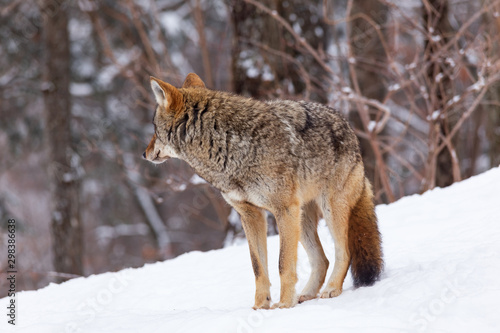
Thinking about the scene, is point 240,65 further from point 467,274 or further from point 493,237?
point 467,274

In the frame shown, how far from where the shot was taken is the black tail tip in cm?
472

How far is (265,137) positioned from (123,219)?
15695 millimetres

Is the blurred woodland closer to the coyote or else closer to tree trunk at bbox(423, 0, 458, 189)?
tree trunk at bbox(423, 0, 458, 189)

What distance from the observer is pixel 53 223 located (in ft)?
40.5

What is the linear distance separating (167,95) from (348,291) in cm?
225

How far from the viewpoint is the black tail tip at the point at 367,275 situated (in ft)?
15.5

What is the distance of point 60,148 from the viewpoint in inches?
496

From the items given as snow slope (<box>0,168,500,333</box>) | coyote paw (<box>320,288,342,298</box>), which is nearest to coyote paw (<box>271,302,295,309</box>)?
snow slope (<box>0,168,500,333</box>)

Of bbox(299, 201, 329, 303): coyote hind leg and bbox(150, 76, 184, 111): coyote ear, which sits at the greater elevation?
bbox(150, 76, 184, 111): coyote ear

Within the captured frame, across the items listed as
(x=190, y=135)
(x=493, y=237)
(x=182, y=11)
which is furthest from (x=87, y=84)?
(x=493, y=237)

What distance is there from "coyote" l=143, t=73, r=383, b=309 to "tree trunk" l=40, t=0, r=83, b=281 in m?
7.90

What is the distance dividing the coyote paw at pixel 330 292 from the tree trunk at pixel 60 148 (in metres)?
8.64

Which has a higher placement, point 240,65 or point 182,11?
point 182,11

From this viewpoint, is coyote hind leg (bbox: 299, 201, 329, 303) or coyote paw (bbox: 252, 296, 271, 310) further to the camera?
coyote hind leg (bbox: 299, 201, 329, 303)
